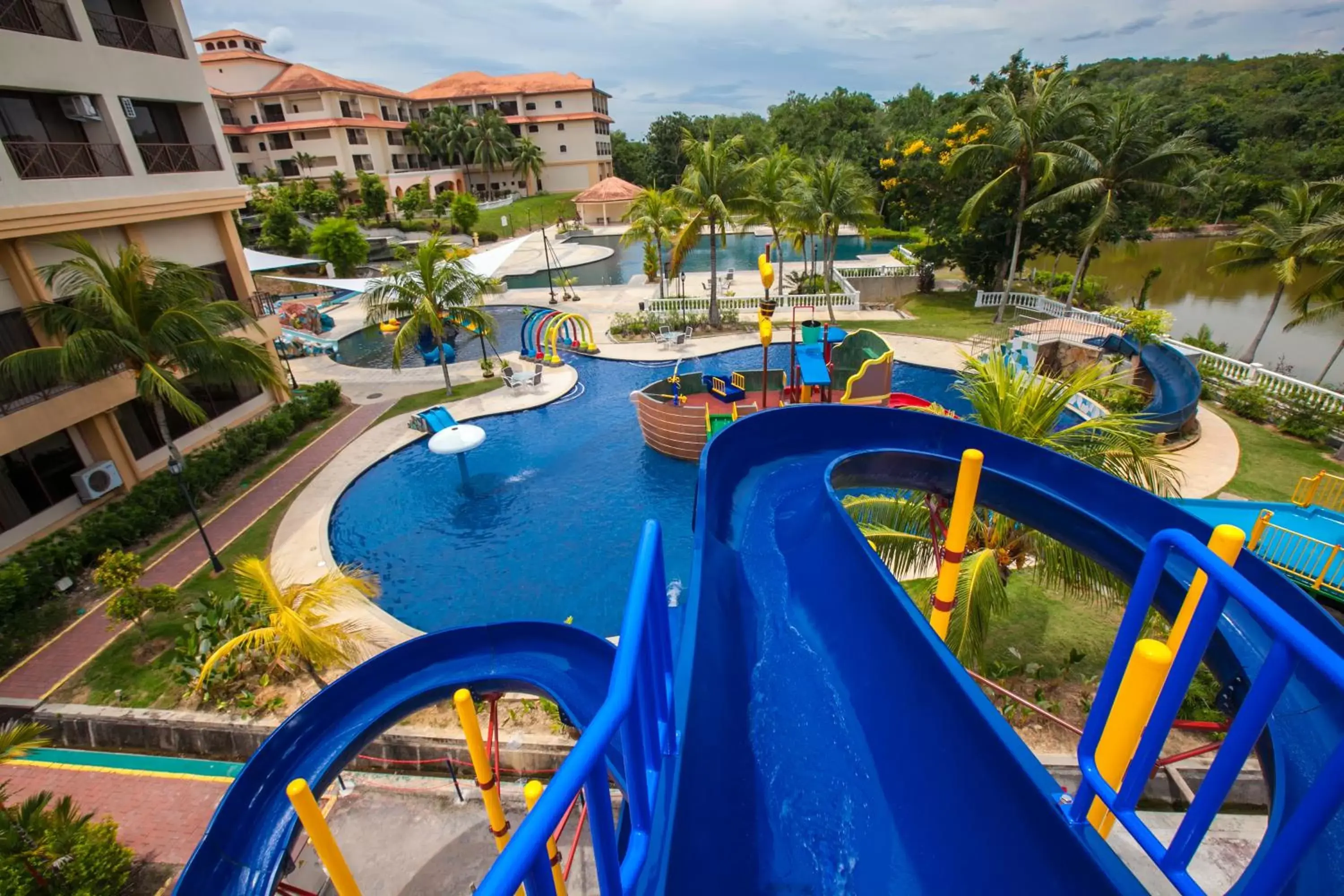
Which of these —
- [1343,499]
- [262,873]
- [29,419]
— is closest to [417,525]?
[29,419]

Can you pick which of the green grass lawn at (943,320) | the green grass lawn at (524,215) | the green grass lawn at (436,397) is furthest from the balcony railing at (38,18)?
the green grass lawn at (524,215)

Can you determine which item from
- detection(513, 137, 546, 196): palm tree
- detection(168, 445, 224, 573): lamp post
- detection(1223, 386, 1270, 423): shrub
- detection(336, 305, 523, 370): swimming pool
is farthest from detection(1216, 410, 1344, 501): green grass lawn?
detection(513, 137, 546, 196): palm tree

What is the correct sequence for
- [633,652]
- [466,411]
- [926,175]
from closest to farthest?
[633,652] < [466,411] < [926,175]

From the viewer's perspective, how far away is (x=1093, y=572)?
7492mm

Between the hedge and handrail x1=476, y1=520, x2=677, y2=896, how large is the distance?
16219 mm

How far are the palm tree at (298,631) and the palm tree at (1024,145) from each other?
96.3ft

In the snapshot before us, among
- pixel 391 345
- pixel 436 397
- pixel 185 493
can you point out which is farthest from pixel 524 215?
pixel 185 493

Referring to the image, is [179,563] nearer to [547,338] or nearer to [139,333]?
[139,333]

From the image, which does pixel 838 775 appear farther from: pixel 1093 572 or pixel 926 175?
pixel 926 175

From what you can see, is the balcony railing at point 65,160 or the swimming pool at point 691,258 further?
the swimming pool at point 691,258

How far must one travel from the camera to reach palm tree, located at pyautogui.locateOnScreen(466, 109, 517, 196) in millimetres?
72375

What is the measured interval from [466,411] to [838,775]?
71.6ft

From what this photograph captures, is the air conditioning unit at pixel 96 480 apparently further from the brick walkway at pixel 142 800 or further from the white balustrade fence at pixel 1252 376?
the white balustrade fence at pixel 1252 376

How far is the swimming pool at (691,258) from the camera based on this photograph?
4647 centimetres
